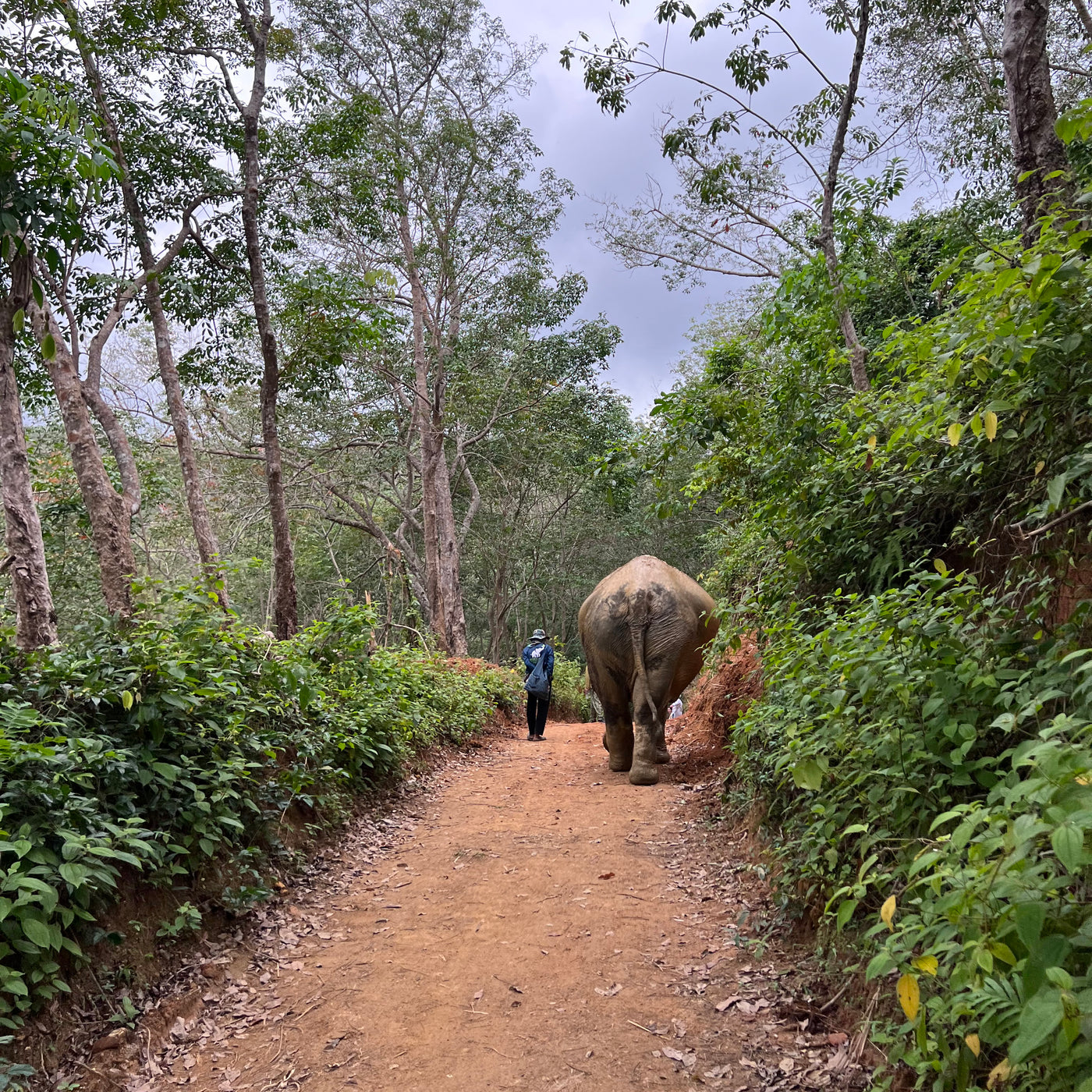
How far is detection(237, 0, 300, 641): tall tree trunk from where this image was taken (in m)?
8.34

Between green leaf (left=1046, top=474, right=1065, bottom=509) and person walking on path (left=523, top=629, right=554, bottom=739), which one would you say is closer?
green leaf (left=1046, top=474, right=1065, bottom=509)

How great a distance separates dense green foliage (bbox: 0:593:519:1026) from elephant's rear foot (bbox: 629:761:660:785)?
2830mm

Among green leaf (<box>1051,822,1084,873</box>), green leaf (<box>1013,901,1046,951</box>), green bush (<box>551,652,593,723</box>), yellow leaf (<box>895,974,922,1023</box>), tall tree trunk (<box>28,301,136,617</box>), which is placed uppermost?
tall tree trunk (<box>28,301,136,617</box>)

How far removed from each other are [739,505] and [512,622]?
101 ft

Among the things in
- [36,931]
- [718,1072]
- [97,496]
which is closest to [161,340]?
[97,496]

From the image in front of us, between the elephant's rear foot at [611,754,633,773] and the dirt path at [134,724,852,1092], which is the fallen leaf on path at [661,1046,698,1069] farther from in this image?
the elephant's rear foot at [611,754,633,773]

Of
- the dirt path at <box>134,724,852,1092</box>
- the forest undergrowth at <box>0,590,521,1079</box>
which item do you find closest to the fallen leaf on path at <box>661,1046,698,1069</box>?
the dirt path at <box>134,724,852,1092</box>

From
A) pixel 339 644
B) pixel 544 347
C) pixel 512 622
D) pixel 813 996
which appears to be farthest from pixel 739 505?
pixel 512 622

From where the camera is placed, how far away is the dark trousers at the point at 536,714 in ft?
42.5

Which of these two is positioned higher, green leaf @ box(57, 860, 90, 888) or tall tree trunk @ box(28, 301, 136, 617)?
tall tree trunk @ box(28, 301, 136, 617)

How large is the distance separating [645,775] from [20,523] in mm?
6165

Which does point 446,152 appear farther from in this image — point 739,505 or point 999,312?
point 999,312

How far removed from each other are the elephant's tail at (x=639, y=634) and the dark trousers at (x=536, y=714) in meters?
4.78

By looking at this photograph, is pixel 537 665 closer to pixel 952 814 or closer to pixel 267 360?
pixel 267 360
